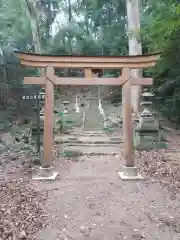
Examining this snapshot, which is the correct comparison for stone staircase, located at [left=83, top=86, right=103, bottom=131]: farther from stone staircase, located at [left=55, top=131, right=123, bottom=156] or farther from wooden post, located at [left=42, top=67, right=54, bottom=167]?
wooden post, located at [left=42, top=67, right=54, bottom=167]

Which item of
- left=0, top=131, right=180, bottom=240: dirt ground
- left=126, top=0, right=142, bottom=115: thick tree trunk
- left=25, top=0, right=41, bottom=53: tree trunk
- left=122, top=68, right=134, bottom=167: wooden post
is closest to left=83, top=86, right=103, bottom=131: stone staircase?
left=126, top=0, right=142, bottom=115: thick tree trunk

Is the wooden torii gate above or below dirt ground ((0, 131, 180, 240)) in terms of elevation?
above

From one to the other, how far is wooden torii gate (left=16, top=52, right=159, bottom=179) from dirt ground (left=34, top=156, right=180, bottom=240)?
459mm

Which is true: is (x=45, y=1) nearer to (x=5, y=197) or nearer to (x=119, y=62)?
(x=119, y=62)

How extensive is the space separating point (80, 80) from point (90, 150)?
135 inches

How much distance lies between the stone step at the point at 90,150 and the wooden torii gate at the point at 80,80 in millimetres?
2354

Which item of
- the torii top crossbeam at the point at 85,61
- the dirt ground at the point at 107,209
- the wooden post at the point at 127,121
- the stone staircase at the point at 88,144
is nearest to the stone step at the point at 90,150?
the stone staircase at the point at 88,144

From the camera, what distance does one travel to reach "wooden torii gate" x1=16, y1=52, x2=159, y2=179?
6496mm

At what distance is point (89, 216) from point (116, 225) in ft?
1.60

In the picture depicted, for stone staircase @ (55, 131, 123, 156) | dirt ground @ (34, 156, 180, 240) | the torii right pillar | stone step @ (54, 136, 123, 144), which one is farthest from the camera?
stone step @ (54, 136, 123, 144)

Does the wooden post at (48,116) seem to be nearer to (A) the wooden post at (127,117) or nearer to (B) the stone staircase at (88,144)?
(A) the wooden post at (127,117)

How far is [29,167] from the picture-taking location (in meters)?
7.28

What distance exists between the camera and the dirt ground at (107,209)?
12.7 ft

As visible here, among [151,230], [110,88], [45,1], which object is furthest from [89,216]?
[45,1]
